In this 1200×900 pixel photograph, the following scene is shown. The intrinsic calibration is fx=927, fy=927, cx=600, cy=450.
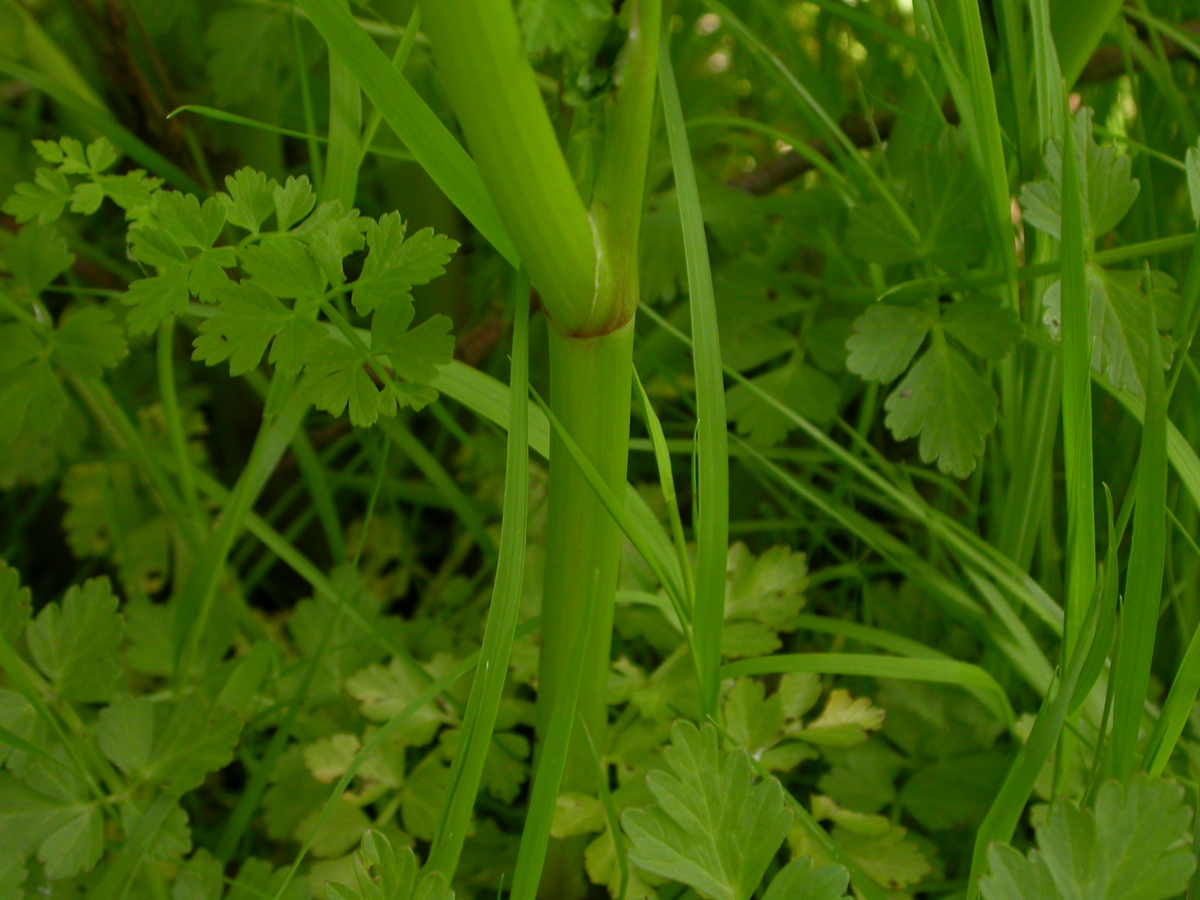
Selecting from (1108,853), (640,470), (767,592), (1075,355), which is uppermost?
(1075,355)

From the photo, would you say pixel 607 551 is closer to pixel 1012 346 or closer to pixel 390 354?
pixel 390 354

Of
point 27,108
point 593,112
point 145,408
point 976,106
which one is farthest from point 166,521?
point 976,106

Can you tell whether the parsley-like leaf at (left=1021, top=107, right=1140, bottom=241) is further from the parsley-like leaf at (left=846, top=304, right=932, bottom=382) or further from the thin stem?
the thin stem

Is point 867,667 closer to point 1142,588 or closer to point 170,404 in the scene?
point 1142,588

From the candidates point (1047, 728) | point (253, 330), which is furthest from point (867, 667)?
point (253, 330)

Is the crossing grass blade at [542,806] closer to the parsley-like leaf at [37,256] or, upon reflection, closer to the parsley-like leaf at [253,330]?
the parsley-like leaf at [253,330]
